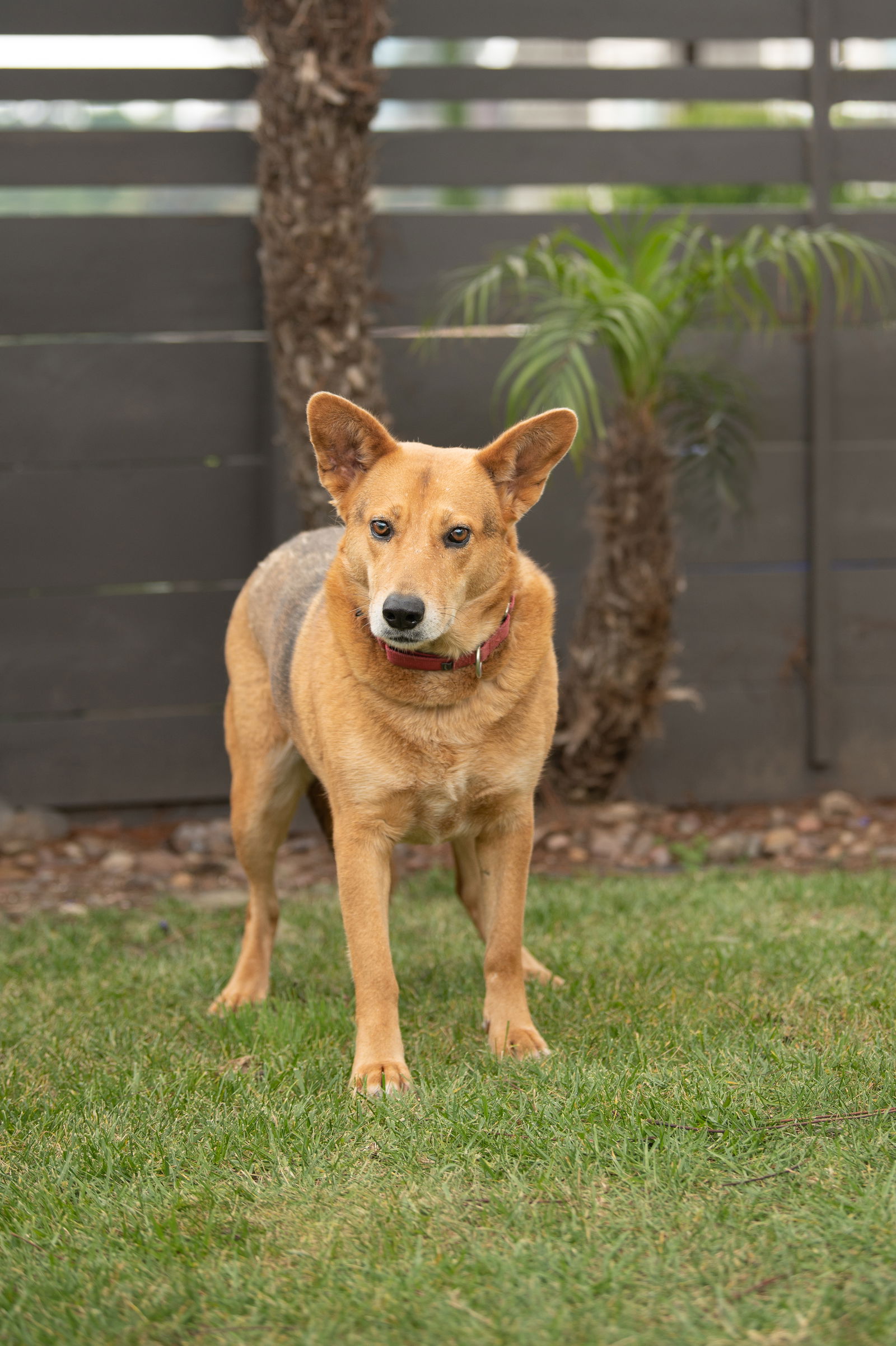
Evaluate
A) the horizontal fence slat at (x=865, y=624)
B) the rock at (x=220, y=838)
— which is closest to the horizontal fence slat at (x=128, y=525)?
the rock at (x=220, y=838)

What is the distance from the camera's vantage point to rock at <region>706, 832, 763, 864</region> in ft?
18.1

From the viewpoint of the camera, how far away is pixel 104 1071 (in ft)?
10.2

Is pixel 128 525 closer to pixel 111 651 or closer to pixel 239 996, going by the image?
pixel 111 651

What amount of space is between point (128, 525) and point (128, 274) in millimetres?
1106

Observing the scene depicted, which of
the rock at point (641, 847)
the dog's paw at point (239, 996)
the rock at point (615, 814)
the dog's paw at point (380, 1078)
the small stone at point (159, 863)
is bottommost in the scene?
the rock at point (641, 847)

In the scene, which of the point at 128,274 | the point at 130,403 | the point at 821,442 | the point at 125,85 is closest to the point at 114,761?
the point at 130,403

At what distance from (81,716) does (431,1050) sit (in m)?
3.25

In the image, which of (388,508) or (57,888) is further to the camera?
(57,888)

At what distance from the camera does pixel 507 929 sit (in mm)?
3225

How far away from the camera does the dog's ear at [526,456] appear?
3072 mm

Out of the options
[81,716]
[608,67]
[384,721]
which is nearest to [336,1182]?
[384,721]

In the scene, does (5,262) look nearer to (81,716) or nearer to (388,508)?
(81,716)

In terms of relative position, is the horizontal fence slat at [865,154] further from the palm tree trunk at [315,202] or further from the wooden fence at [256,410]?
the palm tree trunk at [315,202]

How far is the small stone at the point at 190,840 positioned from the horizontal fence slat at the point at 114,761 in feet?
0.74
